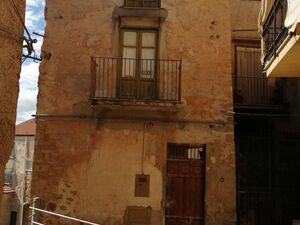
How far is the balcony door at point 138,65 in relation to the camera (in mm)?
12430

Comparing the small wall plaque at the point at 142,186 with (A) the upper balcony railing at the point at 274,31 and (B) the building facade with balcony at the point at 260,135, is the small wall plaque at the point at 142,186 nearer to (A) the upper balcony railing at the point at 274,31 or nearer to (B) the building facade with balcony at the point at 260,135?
(B) the building facade with balcony at the point at 260,135

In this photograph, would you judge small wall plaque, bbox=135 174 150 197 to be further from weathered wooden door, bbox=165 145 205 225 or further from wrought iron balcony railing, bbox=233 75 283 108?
wrought iron balcony railing, bbox=233 75 283 108

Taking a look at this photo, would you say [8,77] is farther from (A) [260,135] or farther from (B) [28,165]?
(B) [28,165]

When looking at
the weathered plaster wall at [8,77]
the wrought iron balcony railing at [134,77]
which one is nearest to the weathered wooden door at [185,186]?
the wrought iron balcony railing at [134,77]

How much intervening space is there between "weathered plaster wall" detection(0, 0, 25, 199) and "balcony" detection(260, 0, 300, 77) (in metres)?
3.85

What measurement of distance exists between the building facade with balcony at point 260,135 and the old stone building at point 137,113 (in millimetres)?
993

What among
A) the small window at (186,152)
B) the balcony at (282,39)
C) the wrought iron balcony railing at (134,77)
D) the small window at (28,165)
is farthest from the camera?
the small window at (28,165)

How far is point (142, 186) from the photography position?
11984 millimetres

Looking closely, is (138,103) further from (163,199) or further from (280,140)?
(280,140)

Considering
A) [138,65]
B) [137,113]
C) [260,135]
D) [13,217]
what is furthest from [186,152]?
[13,217]

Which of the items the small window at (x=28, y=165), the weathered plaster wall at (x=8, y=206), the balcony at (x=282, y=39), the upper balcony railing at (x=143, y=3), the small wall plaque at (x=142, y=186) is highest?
the upper balcony railing at (x=143, y=3)

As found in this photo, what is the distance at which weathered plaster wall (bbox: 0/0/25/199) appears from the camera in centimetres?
407

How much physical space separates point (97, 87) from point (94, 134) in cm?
131

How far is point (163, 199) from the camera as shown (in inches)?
470
